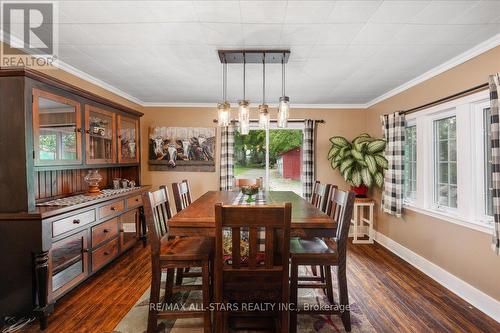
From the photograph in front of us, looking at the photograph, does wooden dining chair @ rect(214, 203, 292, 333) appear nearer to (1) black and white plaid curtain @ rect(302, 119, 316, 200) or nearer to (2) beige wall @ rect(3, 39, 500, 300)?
(2) beige wall @ rect(3, 39, 500, 300)

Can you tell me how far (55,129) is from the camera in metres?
2.34

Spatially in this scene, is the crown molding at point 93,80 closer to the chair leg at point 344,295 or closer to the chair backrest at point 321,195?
the chair backrest at point 321,195

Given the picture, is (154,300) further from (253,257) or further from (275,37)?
(275,37)

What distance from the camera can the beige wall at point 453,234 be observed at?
88.3 inches

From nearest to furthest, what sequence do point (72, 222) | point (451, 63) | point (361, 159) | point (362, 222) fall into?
point (72, 222) < point (451, 63) < point (361, 159) < point (362, 222)

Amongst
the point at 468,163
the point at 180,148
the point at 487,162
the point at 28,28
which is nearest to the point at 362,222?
the point at 468,163

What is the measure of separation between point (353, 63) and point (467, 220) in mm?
1895

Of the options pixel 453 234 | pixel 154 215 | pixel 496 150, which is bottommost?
pixel 453 234

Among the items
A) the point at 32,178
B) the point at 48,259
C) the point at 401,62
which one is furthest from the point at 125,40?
the point at 401,62

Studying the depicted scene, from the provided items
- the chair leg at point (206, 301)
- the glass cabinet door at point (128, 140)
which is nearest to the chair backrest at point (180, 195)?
the chair leg at point (206, 301)

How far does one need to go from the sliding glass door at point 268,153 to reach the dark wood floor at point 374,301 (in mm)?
2001

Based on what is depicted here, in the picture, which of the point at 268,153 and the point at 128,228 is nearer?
the point at 128,228

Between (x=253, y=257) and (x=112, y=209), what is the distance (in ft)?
6.91

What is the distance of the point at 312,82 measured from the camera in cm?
331
